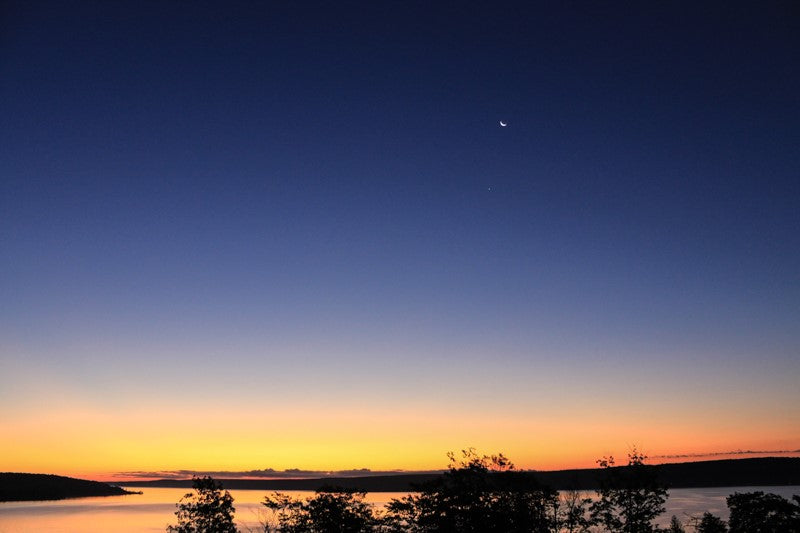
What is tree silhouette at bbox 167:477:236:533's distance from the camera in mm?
53438

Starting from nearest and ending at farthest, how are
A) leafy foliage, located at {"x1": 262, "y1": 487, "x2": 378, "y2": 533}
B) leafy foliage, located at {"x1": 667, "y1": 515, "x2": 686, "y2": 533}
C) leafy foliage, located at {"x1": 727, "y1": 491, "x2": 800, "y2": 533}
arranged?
leafy foliage, located at {"x1": 727, "y1": 491, "x2": 800, "y2": 533} < leafy foliage, located at {"x1": 262, "y1": 487, "x2": 378, "y2": 533} < leafy foliage, located at {"x1": 667, "y1": 515, "x2": 686, "y2": 533}

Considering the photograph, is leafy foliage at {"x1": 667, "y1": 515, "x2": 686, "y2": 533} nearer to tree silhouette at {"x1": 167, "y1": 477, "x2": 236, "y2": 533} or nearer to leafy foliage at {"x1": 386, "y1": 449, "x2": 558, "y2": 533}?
leafy foliage at {"x1": 386, "y1": 449, "x2": 558, "y2": 533}

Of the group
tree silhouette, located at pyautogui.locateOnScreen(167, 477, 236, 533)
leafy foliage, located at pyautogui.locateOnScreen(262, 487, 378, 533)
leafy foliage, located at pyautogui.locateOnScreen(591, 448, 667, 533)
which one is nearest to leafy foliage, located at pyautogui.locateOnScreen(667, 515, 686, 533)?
leafy foliage, located at pyautogui.locateOnScreen(591, 448, 667, 533)

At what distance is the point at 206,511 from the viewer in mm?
53969

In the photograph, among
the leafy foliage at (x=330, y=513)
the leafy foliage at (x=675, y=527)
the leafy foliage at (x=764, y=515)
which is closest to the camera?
the leafy foliage at (x=764, y=515)

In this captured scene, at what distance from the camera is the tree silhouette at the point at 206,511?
53438mm

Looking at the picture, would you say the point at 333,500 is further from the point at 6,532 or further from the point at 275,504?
the point at 6,532

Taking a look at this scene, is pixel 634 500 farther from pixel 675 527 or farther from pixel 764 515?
pixel 675 527

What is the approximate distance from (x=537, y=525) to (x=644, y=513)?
32.5 ft

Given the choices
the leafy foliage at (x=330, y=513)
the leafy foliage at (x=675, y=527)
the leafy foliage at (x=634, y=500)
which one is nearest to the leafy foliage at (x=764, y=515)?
the leafy foliage at (x=634, y=500)

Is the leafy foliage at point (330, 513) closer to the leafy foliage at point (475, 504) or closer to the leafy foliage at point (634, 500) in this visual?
the leafy foliage at point (475, 504)

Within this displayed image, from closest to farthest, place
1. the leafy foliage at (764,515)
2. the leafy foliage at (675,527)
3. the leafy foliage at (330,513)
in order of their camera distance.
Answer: the leafy foliage at (764,515) < the leafy foliage at (330,513) < the leafy foliage at (675,527)

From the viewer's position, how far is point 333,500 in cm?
5109

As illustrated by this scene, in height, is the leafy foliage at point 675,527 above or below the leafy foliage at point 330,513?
below
